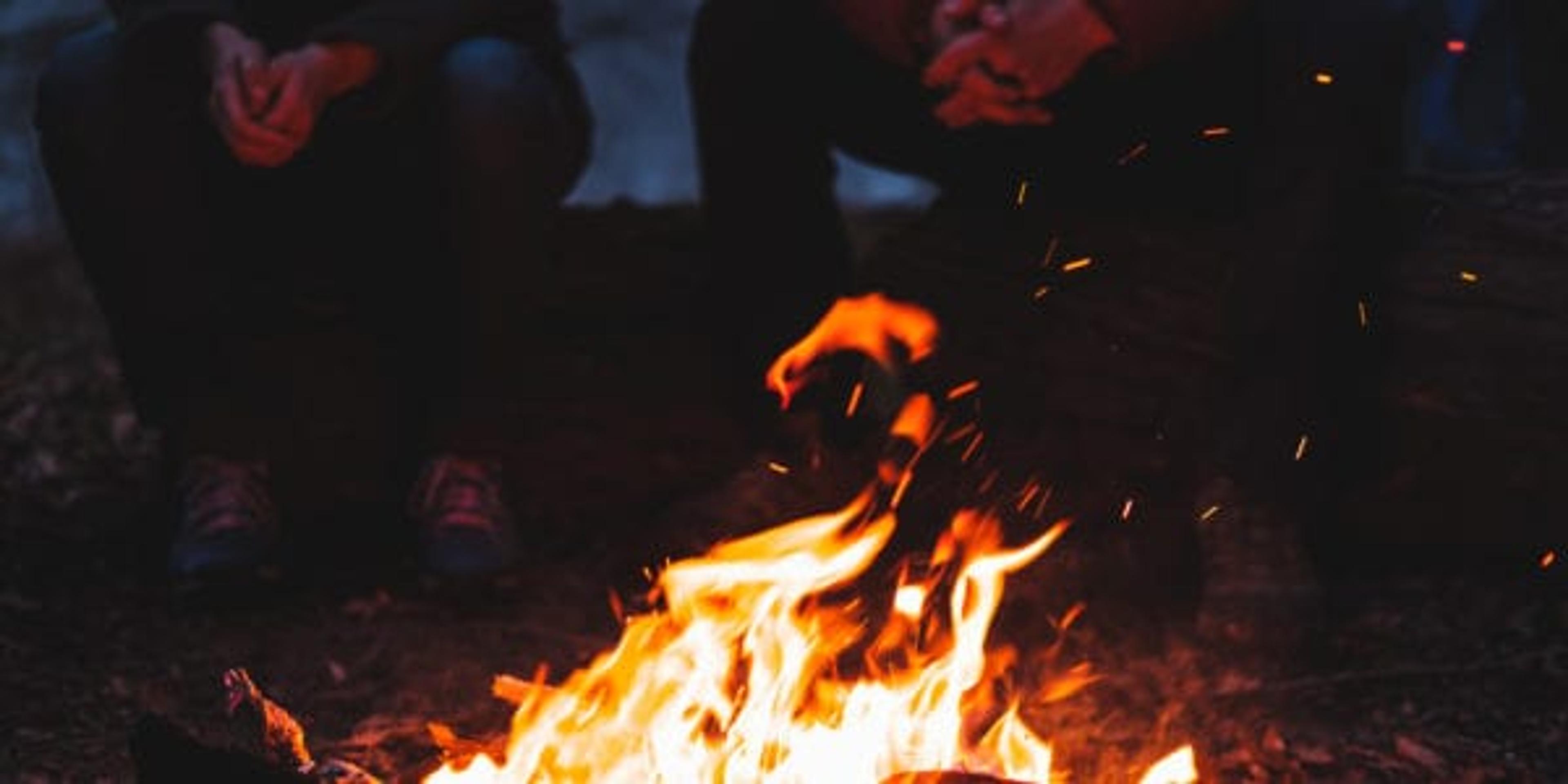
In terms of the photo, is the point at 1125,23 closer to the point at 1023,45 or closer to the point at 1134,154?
the point at 1023,45

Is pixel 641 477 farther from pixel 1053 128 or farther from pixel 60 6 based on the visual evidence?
pixel 60 6

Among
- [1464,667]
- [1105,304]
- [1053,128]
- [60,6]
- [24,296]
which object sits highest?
[1053,128]

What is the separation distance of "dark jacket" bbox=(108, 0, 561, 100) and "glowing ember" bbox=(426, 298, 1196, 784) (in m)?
1.40

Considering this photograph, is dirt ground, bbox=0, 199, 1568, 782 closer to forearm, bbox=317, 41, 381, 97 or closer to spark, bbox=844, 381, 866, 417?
spark, bbox=844, 381, 866, 417

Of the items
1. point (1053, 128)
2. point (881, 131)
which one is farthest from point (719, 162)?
point (1053, 128)

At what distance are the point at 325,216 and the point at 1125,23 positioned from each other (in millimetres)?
1929

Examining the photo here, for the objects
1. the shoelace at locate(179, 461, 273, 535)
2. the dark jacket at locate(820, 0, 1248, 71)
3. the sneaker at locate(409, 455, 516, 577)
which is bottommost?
the sneaker at locate(409, 455, 516, 577)

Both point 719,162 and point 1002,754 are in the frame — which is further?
point 719,162

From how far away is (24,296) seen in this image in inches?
235

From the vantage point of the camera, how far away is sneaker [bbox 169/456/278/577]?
3430 millimetres

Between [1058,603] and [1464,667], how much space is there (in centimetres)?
77

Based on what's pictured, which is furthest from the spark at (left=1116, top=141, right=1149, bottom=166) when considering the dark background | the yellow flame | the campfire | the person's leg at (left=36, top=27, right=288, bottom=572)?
the person's leg at (left=36, top=27, right=288, bottom=572)

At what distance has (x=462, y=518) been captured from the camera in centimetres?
354

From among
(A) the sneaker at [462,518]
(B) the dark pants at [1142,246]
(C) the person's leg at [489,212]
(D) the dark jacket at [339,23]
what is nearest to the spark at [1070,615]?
(B) the dark pants at [1142,246]
